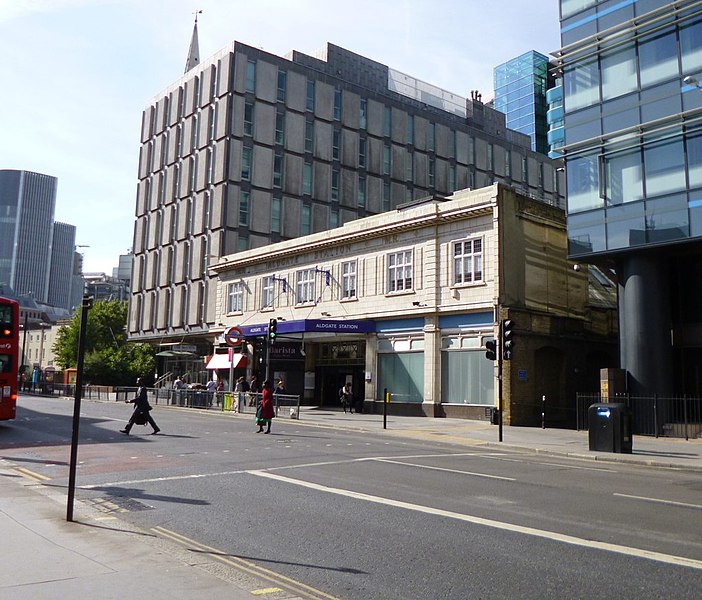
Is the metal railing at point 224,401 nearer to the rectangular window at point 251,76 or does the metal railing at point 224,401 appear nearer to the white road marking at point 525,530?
the white road marking at point 525,530

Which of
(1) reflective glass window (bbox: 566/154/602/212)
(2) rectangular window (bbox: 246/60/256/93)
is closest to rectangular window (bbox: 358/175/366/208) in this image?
(2) rectangular window (bbox: 246/60/256/93)

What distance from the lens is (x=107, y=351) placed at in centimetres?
6719

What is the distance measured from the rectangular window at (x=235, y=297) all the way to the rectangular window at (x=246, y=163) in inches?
490

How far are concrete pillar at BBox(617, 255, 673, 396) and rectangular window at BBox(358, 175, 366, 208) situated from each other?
37553mm

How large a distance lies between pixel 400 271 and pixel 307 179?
27.2 metres

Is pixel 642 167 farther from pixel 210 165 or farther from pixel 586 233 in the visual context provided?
pixel 210 165

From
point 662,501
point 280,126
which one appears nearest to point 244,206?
point 280,126

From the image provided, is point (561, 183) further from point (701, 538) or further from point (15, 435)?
point (701, 538)

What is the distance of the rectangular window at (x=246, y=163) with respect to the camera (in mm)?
56312

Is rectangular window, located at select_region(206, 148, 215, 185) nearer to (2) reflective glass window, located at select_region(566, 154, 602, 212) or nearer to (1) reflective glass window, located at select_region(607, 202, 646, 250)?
(2) reflective glass window, located at select_region(566, 154, 602, 212)

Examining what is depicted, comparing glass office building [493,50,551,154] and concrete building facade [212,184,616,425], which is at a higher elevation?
glass office building [493,50,551,154]

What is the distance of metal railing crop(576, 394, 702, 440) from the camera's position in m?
24.2

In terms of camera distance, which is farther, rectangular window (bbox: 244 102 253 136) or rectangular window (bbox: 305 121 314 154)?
rectangular window (bbox: 305 121 314 154)

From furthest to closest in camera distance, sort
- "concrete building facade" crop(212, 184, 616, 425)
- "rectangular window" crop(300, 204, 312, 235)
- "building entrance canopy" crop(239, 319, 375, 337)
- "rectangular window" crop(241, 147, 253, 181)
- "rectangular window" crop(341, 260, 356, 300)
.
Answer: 1. "rectangular window" crop(300, 204, 312, 235)
2. "rectangular window" crop(241, 147, 253, 181)
3. "rectangular window" crop(341, 260, 356, 300)
4. "building entrance canopy" crop(239, 319, 375, 337)
5. "concrete building facade" crop(212, 184, 616, 425)
